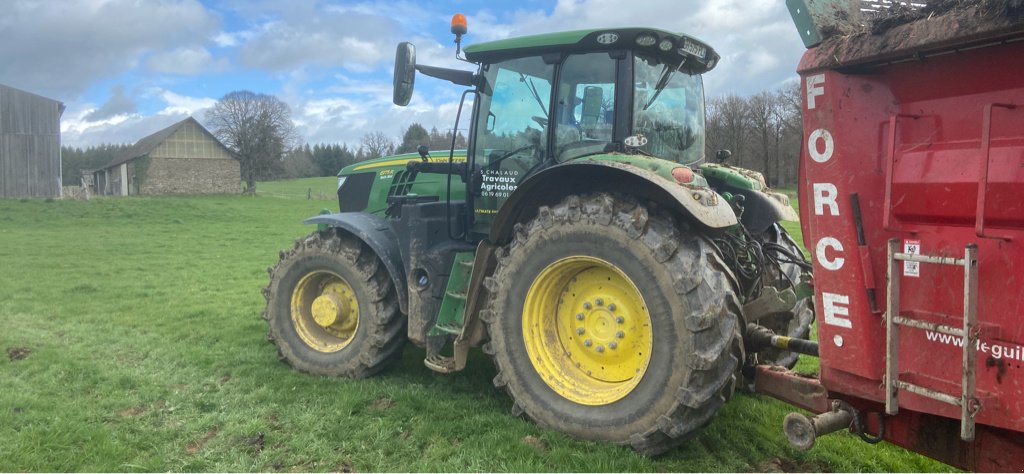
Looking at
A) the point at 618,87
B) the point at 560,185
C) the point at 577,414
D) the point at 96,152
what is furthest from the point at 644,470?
the point at 96,152

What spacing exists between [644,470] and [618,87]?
2.41m

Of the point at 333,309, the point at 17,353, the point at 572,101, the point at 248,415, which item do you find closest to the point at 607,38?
the point at 572,101

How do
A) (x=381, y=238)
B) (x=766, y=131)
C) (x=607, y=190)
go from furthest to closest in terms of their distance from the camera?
(x=766, y=131) < (x=381, y=238) < (x=607, y=190)

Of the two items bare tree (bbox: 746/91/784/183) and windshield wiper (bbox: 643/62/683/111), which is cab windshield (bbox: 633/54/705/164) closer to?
windshield wiper (bbox: 643/62/683/111)

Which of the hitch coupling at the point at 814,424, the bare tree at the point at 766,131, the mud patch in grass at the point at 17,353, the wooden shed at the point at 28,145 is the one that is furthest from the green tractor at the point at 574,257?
the wooden shed at the point at 28,145

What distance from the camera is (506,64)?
5.11 meters

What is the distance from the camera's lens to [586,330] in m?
4.27

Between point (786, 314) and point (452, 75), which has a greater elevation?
point (452, 75)

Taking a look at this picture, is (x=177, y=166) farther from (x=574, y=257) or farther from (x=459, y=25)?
(x=574, y=257)

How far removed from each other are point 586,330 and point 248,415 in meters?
2.52

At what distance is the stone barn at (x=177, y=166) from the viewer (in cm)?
4656

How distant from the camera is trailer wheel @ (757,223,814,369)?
4.66m

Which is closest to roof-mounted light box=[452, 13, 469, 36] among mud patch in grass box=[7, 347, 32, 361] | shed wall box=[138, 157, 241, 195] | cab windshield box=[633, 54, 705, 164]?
cab windshield box=[633, 54, 705, 164]

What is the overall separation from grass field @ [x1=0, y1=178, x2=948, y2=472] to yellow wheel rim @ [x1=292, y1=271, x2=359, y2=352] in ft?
1.23
